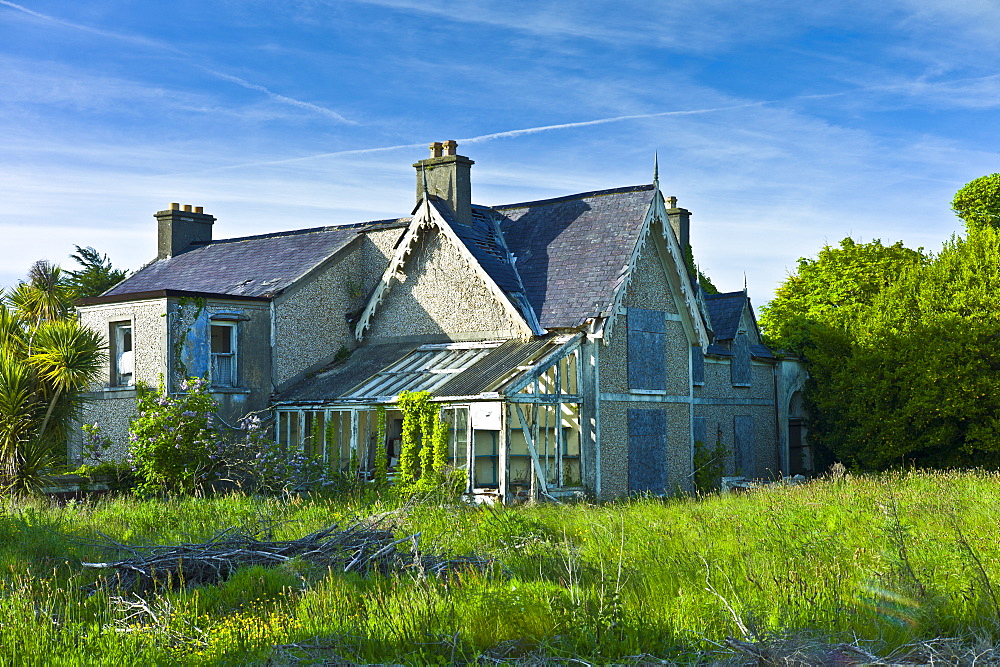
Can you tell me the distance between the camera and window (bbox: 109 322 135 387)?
887 inches

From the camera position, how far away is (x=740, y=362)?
2764 centimetres

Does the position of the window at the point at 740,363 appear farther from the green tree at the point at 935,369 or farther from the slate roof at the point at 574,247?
the slate roof at the point at 574,247

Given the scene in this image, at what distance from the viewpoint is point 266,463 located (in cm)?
2002

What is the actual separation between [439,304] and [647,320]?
4751 mm

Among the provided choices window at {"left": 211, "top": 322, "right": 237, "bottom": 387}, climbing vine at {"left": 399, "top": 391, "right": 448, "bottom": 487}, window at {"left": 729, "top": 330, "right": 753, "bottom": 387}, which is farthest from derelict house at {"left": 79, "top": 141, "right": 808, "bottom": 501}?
window at {"left": 729, "top": 330, "right": 753, "bottom": 387}

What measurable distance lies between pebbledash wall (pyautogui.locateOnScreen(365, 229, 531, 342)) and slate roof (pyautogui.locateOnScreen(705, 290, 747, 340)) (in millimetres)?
8731

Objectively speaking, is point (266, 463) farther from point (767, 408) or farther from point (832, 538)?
point (767, 408)

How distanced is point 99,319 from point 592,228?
11.4 metres

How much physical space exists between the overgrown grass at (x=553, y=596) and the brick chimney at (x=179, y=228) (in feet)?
53.5

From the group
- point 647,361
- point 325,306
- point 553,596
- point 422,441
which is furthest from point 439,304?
point 553,596

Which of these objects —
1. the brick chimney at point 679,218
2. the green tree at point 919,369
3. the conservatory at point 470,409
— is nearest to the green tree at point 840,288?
the green tree at point 919,369

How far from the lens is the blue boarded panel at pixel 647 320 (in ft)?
71.8

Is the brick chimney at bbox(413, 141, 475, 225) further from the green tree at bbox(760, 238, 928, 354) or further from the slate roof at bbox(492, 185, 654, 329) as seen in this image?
the green tree at bbox(760, 238, 928, 354)

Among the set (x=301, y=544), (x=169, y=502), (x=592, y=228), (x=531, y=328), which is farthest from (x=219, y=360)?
(x=301, y=544)
